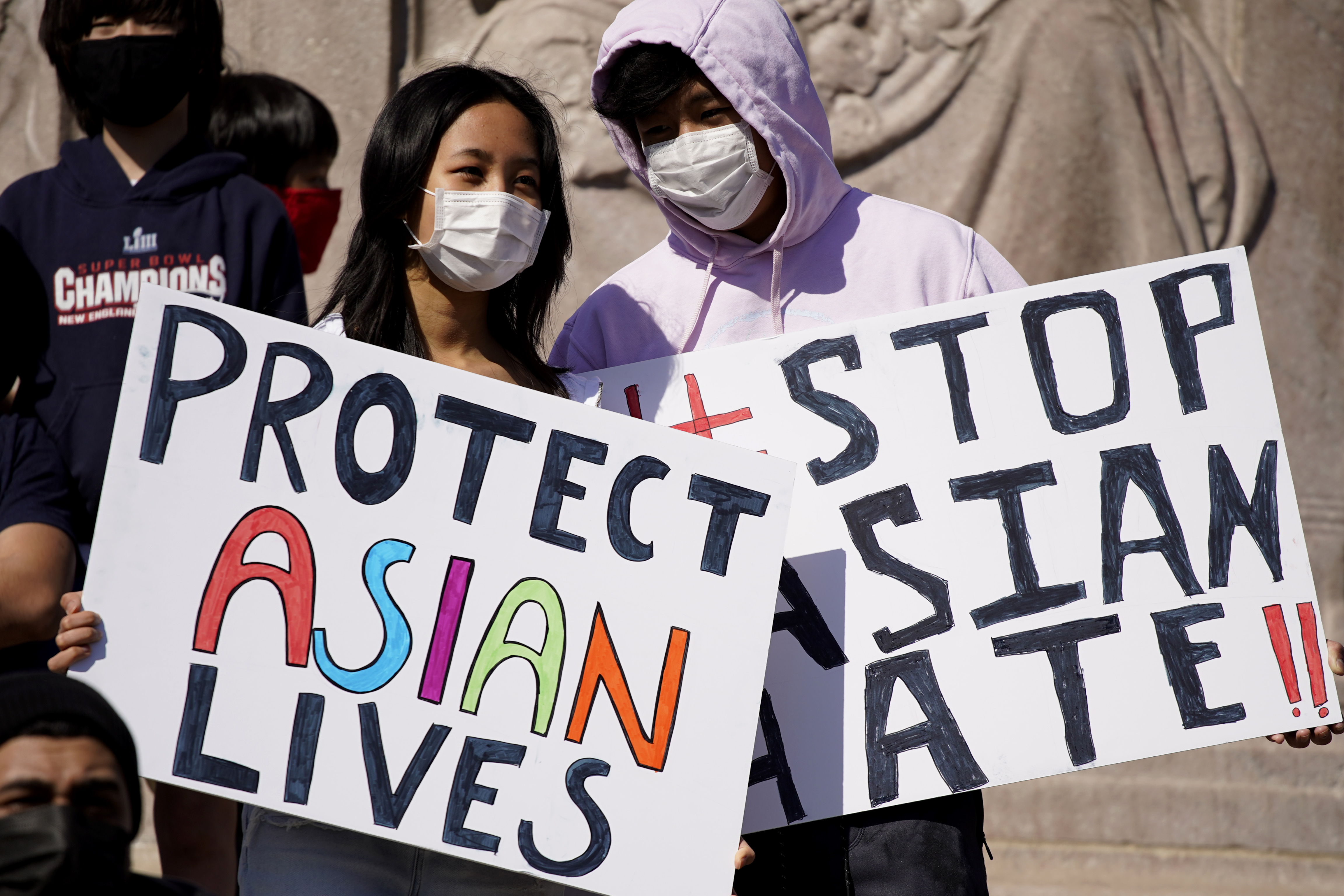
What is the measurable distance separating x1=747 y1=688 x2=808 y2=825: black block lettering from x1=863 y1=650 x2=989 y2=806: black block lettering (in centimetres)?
13

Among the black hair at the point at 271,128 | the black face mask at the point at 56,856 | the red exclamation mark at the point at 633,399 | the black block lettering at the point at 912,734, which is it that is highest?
→ the black hair at the point at 271,128

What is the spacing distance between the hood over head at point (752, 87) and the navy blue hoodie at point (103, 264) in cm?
86

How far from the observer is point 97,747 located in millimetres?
1576

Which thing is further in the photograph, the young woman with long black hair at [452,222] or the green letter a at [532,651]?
the young woman with long black hair at [452,222]

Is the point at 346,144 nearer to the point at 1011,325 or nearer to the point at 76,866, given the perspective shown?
the point at 1011,325

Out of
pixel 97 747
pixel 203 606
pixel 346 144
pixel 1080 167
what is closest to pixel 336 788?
pixel 203 606

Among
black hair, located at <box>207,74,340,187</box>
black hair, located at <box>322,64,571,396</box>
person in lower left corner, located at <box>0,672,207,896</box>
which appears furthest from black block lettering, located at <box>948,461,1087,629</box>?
black hair, located at <box>207,74,340,187</box>

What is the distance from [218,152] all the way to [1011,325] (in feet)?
5.97

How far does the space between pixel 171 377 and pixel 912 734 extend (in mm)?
1312

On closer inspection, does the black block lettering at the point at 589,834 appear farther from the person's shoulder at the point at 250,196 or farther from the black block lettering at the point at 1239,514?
the person's shoulder at the point at 250,196

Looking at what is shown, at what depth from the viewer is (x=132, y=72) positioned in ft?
9.73

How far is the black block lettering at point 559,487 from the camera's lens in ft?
7.13

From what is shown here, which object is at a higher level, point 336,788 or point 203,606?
point 203,606

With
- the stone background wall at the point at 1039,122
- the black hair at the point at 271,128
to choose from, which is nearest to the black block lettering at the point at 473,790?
the black hair at the point at 271,128
